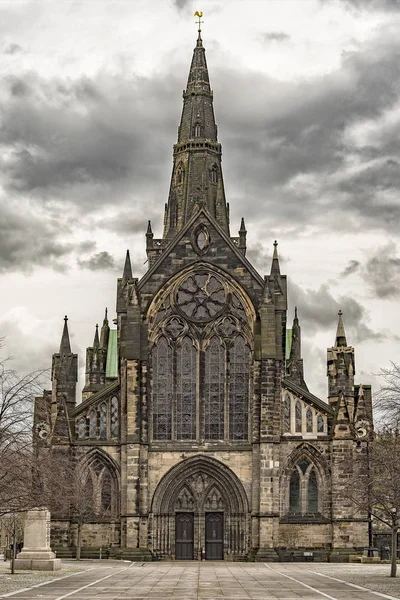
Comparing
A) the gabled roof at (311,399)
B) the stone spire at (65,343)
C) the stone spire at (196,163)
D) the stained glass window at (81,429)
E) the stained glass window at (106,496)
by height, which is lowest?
the stained glass window at (106,496)

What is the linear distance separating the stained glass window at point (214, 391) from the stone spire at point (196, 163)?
13.4 m

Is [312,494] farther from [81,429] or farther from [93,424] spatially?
[81,429]

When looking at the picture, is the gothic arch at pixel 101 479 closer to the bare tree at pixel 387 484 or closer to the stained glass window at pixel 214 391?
the stained glass window at pixel 214 391

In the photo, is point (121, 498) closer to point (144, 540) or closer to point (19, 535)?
point (144, 540)

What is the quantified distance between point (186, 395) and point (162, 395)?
1428 mm

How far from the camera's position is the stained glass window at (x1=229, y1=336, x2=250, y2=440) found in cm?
6738

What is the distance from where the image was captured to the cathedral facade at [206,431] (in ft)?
216

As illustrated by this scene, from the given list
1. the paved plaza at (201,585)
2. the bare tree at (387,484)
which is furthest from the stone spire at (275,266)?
the paved plaza at (201,585)

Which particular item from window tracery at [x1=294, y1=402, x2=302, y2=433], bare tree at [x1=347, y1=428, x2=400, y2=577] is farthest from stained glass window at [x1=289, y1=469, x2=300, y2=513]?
bare tree at [x1=347, y1=428, x2=400, y2=577]

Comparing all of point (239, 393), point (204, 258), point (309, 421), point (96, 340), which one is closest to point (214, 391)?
point (239, 393)

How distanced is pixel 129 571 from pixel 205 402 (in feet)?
58.4

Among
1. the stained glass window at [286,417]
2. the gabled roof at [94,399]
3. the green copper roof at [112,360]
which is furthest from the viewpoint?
the green copper roof at [112,360]

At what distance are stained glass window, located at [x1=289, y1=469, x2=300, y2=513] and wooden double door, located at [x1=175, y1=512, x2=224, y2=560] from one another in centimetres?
416

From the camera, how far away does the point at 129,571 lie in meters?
51.3
